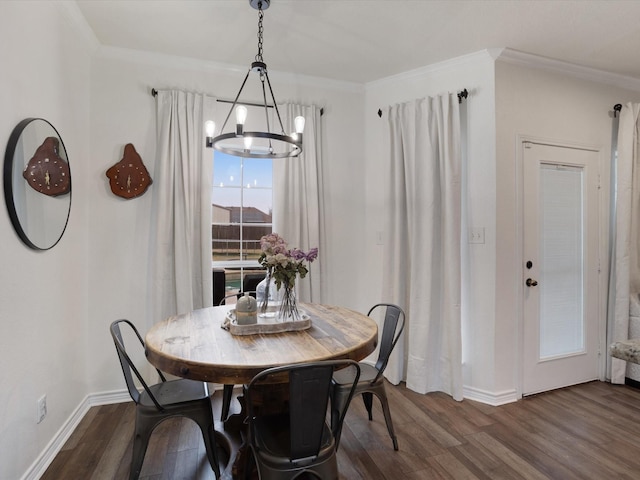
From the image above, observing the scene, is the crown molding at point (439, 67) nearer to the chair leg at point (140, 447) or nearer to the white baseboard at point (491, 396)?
the white baseboard at point (491, 396)

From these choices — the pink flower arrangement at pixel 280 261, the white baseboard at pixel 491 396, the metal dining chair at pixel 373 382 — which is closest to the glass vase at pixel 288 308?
the pink flower arrangement at pixel 280 261

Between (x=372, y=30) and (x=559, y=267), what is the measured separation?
2497 millimetres

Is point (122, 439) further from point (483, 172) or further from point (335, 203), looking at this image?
point (483, 172)

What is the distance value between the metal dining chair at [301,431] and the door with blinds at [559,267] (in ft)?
7.25

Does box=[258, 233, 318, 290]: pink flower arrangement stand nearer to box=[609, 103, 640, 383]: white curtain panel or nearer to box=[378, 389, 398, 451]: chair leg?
box=[378, 389, 398, 451]: chair leg

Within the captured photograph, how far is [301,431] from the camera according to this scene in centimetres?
136

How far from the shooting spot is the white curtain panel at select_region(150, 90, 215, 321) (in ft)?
9.00

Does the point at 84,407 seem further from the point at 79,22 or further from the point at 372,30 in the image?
the point at 372,30

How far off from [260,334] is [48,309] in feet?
4.30

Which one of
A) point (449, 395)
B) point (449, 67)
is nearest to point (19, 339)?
point (449, 395)

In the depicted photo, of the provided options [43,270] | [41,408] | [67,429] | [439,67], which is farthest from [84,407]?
[439,67]

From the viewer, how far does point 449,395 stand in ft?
A: 9.32

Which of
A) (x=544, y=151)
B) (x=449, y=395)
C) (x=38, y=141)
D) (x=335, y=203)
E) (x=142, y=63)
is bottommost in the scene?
(x=449, y=395)

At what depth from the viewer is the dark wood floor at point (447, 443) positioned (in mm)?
1919
